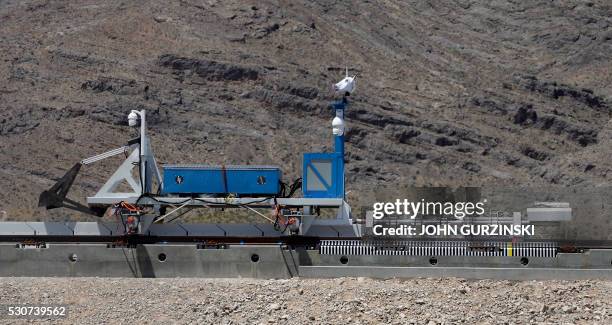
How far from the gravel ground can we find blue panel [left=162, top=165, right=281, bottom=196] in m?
4.52

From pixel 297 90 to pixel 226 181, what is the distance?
191 feet

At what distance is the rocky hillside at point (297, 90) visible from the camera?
307 feet

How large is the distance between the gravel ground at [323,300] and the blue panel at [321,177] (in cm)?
454

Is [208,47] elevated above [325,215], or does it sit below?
above

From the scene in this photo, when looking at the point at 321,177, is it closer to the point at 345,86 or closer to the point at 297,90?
the point at 345,86

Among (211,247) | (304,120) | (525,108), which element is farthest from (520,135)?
(211,247)

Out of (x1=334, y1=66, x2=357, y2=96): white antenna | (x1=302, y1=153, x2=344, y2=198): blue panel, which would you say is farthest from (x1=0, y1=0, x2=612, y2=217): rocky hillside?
(x1=334, y1=66, x2=357, y2=96): white antenna

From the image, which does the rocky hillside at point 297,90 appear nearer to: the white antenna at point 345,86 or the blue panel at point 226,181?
the blue panel at point 226,181

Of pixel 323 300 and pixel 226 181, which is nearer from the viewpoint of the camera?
pixel 323 300

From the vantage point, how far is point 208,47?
105 m

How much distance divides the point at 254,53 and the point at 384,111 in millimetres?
11877

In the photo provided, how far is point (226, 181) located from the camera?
43344 millimetres

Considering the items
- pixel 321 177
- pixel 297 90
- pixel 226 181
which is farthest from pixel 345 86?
pixel 297 90

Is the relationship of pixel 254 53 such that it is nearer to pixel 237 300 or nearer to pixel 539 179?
pixel 539 179
